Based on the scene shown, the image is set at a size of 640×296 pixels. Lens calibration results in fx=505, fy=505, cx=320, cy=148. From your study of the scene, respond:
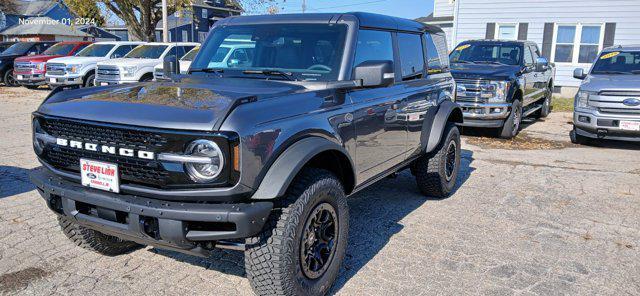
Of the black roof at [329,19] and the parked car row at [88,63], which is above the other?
the black roof at [329,19]

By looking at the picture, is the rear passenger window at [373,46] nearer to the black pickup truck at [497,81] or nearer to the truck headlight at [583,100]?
the black pickup truck at [497,81]

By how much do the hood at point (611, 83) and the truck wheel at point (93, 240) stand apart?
26.8 feet

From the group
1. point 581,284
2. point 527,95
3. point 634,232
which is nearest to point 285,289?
point 581,284

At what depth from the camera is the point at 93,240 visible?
3.80 metres

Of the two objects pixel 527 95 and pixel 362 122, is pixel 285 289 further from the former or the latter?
pixel 527 95

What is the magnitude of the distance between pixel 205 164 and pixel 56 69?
15.8 metres

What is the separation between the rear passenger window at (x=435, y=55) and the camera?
18.1 ft

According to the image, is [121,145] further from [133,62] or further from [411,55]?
[133,62]

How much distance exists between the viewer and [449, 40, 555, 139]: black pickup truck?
9258 millimetres

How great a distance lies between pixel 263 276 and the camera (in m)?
2.94

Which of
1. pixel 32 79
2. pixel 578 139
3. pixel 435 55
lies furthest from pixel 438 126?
pixel 32 79

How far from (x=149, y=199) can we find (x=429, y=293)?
194 cm

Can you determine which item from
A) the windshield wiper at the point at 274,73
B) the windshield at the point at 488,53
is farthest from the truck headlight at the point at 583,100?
the windshield wiper at the point at 274,73

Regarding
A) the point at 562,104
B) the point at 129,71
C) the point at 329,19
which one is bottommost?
the point at 562,104
